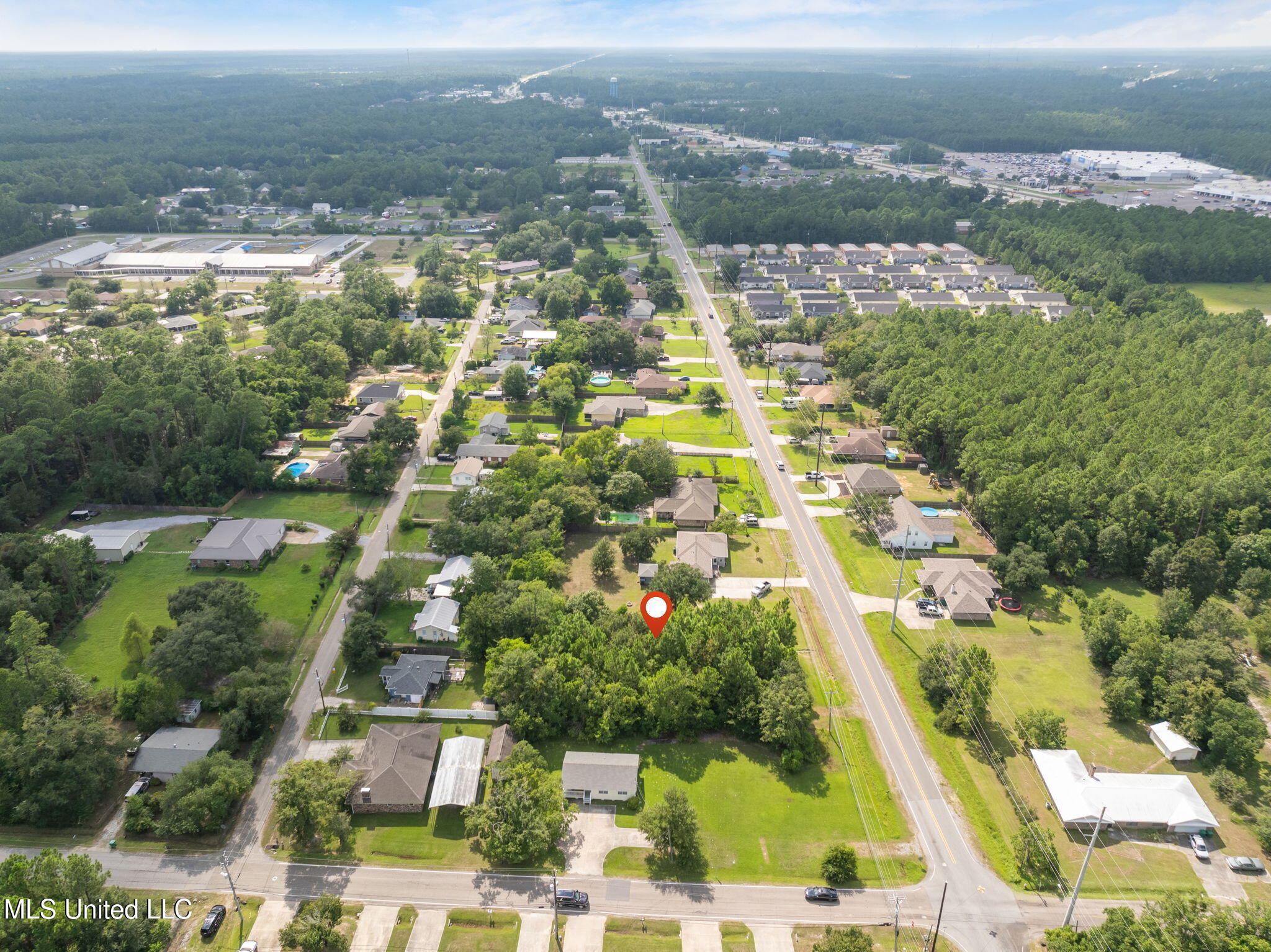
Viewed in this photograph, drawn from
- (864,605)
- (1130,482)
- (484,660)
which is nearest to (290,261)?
(484,660)

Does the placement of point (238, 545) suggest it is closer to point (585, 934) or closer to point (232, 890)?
point (232, 890)

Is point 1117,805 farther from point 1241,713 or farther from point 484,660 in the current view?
point 484,660

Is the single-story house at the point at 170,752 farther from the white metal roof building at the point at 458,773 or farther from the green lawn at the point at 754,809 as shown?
the green lawn at the point at 754,809

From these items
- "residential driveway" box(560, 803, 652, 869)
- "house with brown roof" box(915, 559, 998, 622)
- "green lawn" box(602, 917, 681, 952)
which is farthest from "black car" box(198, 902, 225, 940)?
"house with brown roof" box(915, 559, 998, 622)

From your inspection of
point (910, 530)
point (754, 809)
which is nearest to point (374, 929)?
point (754, 809)

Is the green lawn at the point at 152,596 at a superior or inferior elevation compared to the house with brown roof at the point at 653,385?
superior

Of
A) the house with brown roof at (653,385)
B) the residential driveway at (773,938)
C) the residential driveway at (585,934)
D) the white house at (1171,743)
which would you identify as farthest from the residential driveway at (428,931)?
the house with brown roof at (653,385)
